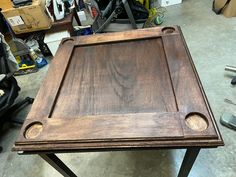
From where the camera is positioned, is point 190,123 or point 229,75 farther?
point 229,75

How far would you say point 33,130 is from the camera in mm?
769

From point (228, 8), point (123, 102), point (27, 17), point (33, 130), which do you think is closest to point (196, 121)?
point (123, 102)

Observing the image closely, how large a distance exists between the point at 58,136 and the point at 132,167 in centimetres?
70

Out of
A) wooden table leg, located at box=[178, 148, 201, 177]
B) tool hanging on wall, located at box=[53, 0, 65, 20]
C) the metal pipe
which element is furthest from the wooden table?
tool hanging on wall, located at box=[53, 0, 65, 20]

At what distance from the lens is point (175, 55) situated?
97cm

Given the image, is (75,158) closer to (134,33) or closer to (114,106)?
(114,106)

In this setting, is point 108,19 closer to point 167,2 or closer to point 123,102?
point 167,2

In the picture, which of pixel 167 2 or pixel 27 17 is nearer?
pixel 27 17

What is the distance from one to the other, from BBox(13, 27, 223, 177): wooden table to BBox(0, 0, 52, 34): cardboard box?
0.98 metres

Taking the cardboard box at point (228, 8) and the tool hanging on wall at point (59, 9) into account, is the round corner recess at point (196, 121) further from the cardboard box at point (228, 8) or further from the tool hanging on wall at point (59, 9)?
the cardboard box at point (228, 8)

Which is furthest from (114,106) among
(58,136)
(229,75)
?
(229,75)

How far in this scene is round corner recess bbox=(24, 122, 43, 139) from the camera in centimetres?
75

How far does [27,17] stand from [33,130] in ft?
5.09

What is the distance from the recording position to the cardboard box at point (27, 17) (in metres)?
1.86
